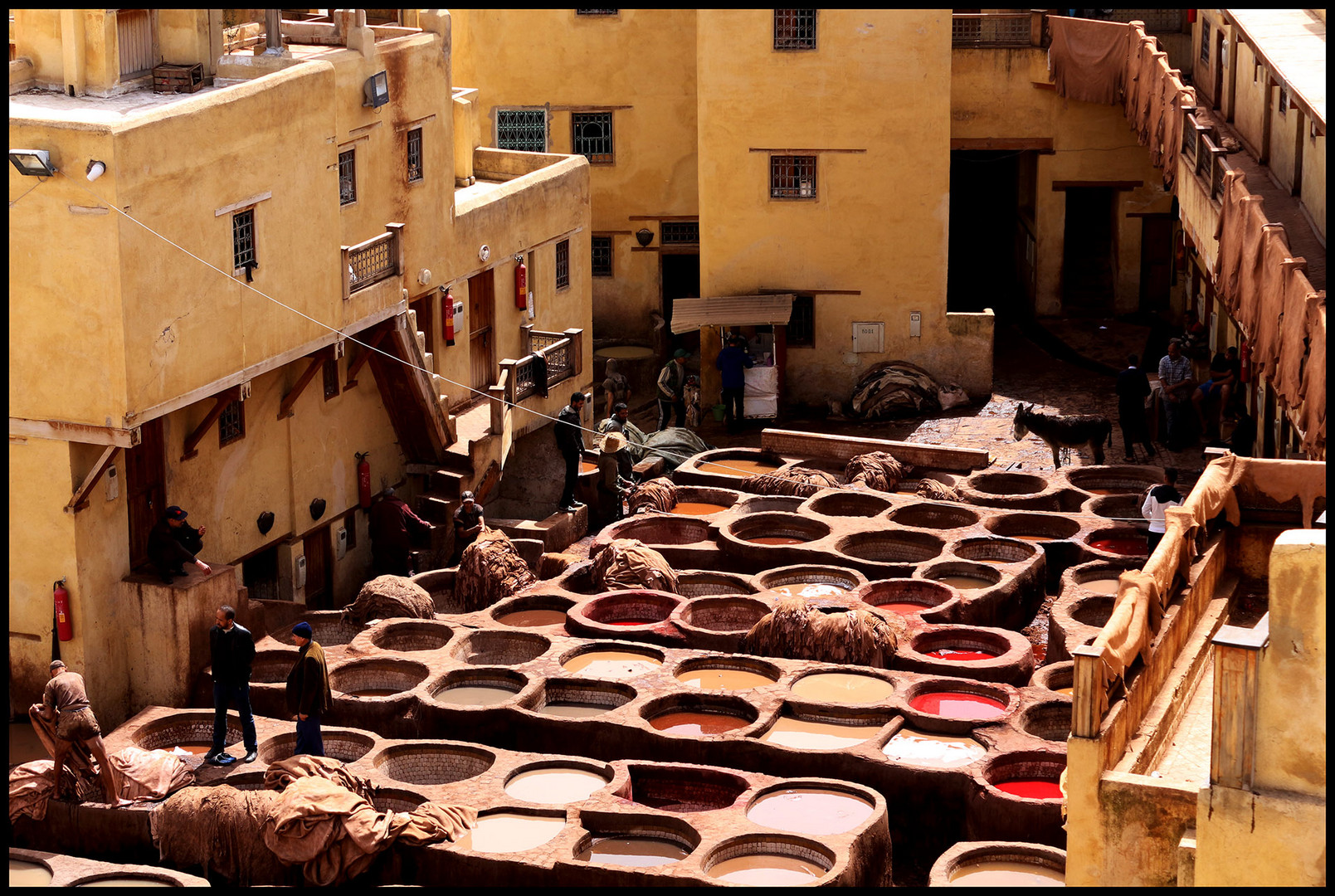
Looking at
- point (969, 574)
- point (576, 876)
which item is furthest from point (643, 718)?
point (969, 574)

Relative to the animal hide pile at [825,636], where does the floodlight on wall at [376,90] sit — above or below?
above

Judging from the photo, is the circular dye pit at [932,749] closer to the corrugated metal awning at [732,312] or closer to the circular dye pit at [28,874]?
the circular dye pit at [28,874]

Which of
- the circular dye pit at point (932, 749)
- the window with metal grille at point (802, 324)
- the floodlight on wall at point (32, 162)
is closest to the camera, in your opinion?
the circular dye pit at point (932, 749)

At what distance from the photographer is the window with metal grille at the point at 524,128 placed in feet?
137

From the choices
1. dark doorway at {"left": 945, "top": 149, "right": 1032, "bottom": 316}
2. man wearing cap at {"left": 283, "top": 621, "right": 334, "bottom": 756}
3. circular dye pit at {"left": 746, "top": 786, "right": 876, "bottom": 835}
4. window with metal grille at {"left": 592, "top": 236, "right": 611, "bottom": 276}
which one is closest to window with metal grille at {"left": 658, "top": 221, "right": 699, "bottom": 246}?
window with metal grille at {"left": 592, "top": 236, "right": 611, "bottom": 276}

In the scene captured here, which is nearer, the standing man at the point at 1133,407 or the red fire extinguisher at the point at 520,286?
the standing man at the point at 1133,407

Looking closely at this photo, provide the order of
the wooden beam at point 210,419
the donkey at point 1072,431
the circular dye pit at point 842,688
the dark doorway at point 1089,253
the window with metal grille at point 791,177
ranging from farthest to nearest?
the dark doorway at point 1089,253 < the window with metal grille at point 791,177 < the donkey at point 1072,431 < the wooden beam at point 210,419 < the circular dye pit at point 842,688

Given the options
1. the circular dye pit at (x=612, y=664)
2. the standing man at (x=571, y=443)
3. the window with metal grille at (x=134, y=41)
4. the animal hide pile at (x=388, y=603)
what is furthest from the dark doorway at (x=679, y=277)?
the circular dye pit at (x=612, y=664)

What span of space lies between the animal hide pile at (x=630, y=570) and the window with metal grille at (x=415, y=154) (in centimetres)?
649

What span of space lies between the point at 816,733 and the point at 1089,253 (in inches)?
1003

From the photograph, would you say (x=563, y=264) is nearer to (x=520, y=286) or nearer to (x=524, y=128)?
(x=520, y=286)

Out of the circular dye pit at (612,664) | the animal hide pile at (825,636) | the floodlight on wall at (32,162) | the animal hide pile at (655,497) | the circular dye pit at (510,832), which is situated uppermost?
the floodlight on wall at (32,162)

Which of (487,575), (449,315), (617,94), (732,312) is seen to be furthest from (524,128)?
(487,575)

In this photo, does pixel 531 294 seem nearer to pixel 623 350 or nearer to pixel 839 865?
pixel 623 350
